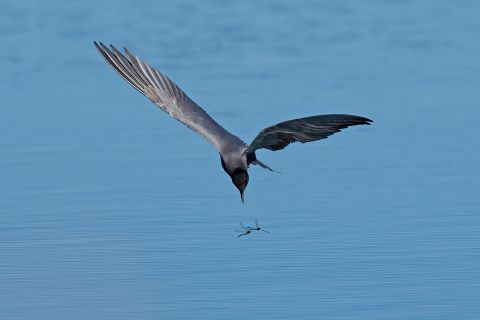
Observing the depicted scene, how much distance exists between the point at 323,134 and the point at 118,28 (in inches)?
361

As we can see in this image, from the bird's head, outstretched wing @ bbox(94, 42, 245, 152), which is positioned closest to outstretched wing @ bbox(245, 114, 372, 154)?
the bird's head

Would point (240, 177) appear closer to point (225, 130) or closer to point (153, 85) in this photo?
point (225, 130)

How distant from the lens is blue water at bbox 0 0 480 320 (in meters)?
8.66

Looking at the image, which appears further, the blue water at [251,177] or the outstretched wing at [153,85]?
the outstretched wing at [153,85]

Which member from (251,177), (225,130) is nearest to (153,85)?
(225,130)

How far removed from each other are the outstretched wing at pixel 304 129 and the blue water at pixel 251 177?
893mm

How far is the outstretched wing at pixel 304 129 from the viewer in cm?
766

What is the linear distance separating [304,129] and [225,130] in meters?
1.36

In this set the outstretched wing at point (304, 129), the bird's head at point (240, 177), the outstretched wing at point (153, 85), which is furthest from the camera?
the outstretched wing at point (153, 85)

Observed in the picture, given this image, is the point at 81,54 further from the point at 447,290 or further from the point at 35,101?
the point at 447,290

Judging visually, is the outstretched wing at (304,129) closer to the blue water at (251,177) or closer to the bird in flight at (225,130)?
the bird in flight at (225,130)

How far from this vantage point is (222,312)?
8.28 meters

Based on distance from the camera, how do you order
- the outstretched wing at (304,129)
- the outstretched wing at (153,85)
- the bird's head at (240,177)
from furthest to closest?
1. the outstretched wing at (153,85)
2. the bird's head at (240,177)
3. the outstretched wing at (304,129)

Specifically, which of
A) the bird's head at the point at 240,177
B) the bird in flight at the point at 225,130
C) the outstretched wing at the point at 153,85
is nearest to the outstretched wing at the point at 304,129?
the bird in flight at the point at 225,130
